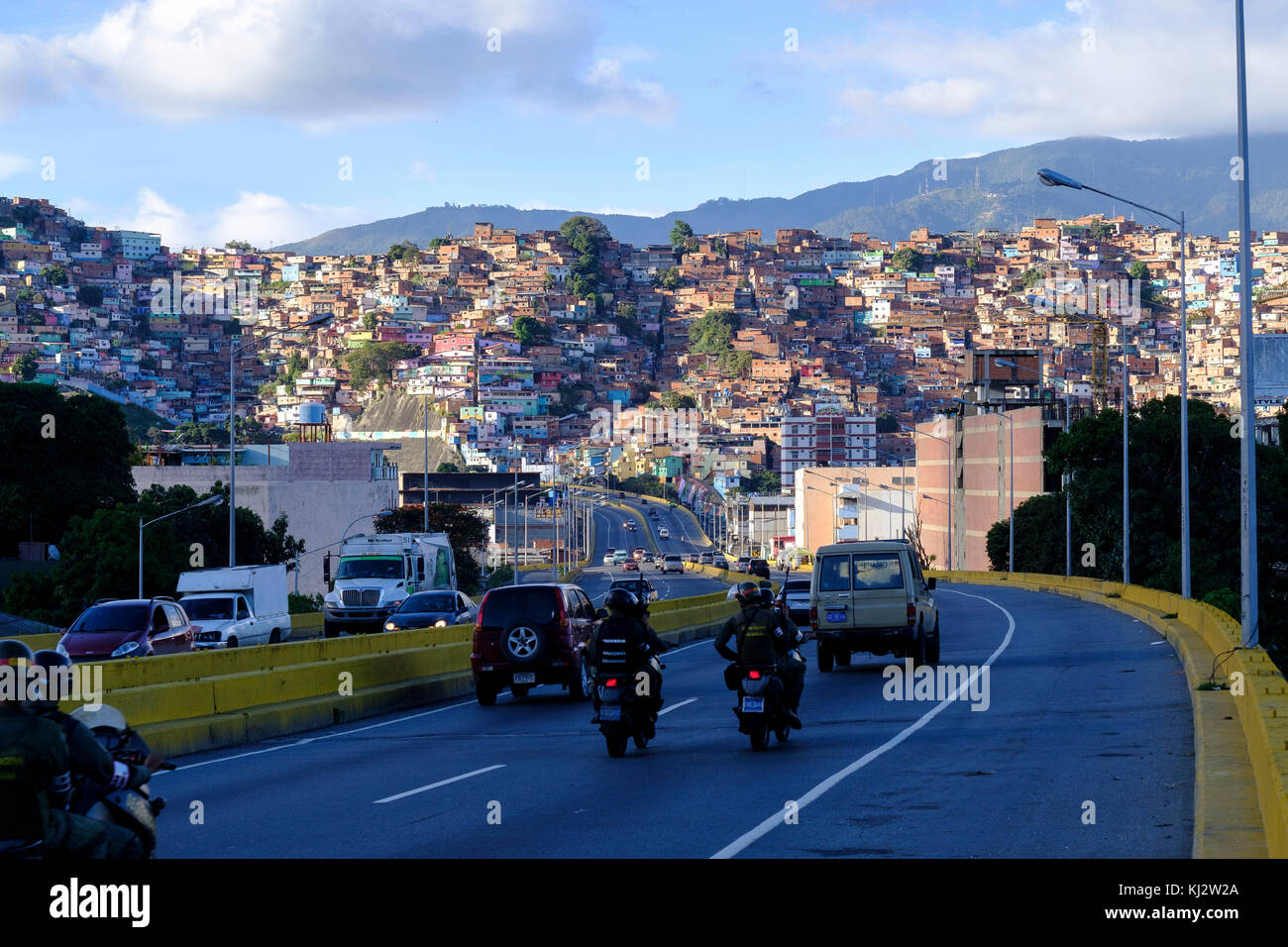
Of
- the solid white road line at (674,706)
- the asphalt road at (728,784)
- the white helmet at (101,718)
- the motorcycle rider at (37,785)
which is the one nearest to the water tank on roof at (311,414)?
the asphalt road at (728,784)

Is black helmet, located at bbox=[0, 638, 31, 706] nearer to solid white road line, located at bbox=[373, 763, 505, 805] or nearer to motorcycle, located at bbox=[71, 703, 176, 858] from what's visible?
motorcycle, located at bbox=[71, 703, 176, 858]

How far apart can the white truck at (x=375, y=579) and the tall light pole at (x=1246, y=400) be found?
26.7 metres

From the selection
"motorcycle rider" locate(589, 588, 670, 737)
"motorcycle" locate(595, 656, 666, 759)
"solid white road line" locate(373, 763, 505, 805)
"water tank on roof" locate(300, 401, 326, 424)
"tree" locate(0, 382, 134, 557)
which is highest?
"water tank on roof" locate(300, 401, 326, 424)

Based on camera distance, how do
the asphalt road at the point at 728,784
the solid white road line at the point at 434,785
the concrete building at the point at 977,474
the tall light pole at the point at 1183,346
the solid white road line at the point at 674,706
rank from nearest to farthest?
the asphalt road at the point at 728,784
the solid white road line at the point at 434,785
the solid white road line at the point at 674,706
the tall light pole at the point at 1183,346
the concrete building at the point at 977,474

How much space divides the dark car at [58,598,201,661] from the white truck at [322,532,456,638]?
1435 cm

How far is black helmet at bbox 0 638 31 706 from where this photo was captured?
307 inches

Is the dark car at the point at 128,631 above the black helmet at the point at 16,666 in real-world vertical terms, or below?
below

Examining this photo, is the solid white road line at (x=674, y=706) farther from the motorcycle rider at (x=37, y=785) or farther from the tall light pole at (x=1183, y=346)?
the motorcycle rider at (x=37, y=785)

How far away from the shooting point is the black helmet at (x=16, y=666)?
25.6ft

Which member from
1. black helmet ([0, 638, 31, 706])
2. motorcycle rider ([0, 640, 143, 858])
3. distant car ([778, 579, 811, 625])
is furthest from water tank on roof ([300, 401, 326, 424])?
motorcycle rider ([0, 640, 143, 858])

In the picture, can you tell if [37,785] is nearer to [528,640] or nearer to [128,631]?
[528,640]

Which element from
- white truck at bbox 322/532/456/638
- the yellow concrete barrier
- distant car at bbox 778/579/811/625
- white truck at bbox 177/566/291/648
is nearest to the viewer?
the yellow concrete barrier
